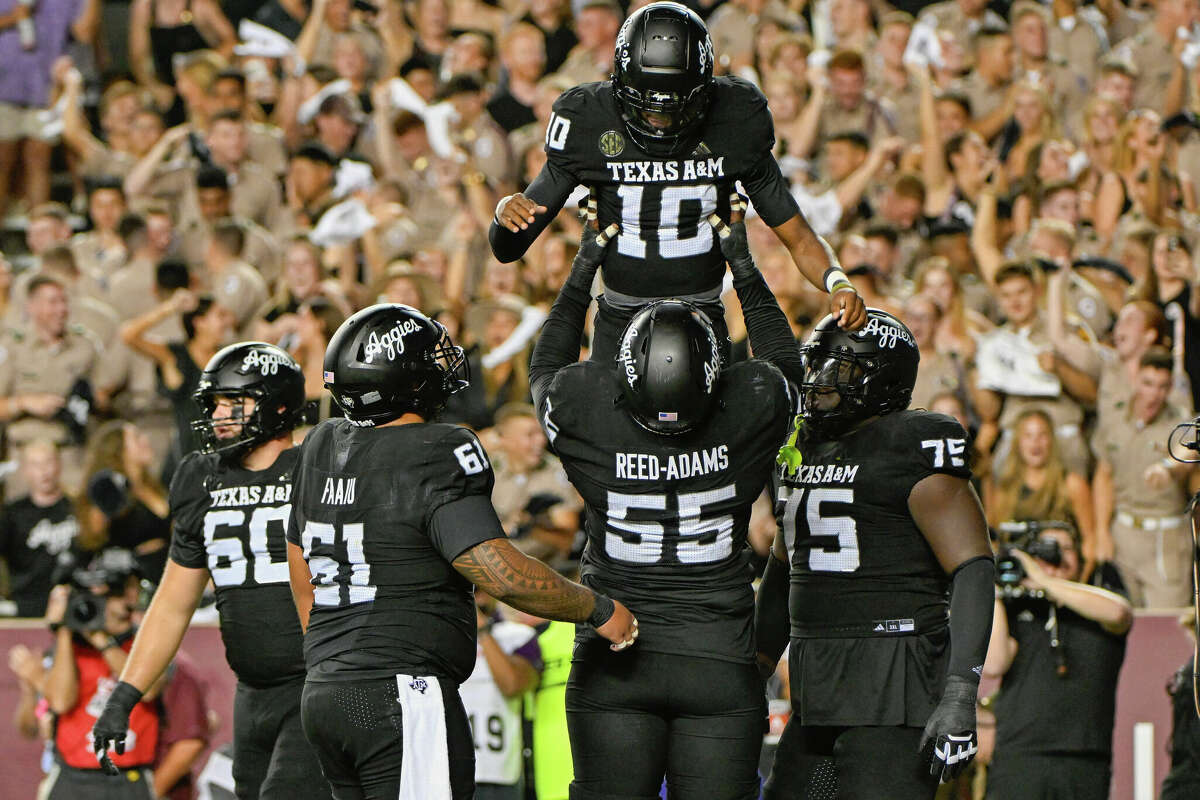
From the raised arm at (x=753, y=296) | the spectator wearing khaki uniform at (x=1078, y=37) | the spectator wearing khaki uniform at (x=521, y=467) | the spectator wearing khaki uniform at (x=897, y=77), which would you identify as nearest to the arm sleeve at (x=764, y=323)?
the raised arm at (x=753, y=296)

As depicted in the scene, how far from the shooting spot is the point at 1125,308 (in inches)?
384

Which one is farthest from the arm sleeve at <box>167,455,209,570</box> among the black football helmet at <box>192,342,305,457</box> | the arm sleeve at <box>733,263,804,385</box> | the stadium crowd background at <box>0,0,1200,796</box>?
the stadium crowd background at <box>0,0,1200,796</box>

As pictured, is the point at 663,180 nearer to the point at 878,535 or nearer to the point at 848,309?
the point at 848,309

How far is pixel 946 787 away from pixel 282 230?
764 centimetres

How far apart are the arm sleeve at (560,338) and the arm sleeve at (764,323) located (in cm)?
53

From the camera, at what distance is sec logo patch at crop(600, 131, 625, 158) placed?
5.41 m

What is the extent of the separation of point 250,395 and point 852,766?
96.2 inches

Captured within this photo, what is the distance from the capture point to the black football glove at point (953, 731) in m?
4.70

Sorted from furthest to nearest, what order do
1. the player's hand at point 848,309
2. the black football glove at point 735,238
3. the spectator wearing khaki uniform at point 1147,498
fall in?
the spectator wearing khaki uniform at point 1147,498
the black football glove at point 735,238
the player's hand at point 848,309

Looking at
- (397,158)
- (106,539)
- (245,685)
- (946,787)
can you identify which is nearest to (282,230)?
(397,158)

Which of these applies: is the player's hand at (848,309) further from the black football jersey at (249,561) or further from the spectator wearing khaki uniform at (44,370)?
the spectator wearing khaki uniform at (44,370)

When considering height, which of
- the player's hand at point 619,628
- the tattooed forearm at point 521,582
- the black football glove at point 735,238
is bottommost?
the player's hand at point 619,628

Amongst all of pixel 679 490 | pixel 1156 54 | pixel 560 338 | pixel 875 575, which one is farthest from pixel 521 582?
pixel 1156 54

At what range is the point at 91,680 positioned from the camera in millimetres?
7738
